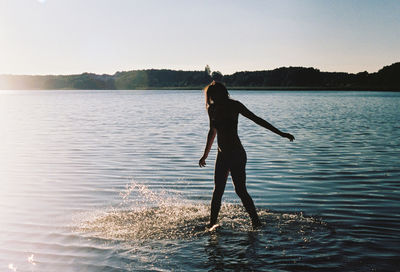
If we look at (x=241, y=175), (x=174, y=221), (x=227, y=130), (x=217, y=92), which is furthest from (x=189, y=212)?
(x=217, y=92)

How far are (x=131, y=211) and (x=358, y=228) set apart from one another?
432 centimetres

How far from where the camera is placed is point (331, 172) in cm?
1232

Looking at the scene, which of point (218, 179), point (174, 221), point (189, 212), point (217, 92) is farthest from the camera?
point (189, 212)

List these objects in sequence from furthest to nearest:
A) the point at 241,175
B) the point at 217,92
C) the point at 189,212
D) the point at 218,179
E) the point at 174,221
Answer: the point at 189,212 < the point at 174,221 < the point at 218,179 < the point at 241,175 < the point at 217,92

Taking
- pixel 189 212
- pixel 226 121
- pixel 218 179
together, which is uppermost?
pixel 226 121

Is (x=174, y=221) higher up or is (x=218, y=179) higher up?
(x=218, y=179)

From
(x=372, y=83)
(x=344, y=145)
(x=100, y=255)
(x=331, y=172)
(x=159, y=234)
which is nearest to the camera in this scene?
(x=100, y=255)

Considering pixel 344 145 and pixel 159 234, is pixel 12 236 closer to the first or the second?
pixel 159 234

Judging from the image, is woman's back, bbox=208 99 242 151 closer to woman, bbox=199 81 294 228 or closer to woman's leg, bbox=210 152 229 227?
woman, bbox=199 81 294 228

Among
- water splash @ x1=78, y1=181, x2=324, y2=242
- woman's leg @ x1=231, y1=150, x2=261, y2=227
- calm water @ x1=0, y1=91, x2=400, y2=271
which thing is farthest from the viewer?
water splash @ x1=78, y1=181, x2=324, y2=242

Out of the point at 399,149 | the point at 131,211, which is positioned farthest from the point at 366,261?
the point at 399,149

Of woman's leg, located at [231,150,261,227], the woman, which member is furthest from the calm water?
the woman

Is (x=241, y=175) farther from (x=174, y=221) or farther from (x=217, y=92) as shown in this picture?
(x=174, y=221)

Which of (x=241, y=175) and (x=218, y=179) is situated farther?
(x=218, y=179)
